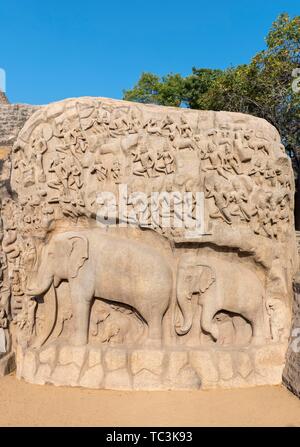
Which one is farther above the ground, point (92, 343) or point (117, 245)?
point (117, 245)

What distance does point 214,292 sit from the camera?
4816mm

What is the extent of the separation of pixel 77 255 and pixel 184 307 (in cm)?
138

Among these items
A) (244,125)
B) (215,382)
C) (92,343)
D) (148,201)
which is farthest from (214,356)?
(244,125)

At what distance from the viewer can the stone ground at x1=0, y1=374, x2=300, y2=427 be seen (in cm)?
392

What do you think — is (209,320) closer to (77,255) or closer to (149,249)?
(149,249)

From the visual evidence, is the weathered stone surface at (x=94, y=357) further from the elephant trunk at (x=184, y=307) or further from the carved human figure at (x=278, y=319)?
the carved human figure at (x=278, y=319)

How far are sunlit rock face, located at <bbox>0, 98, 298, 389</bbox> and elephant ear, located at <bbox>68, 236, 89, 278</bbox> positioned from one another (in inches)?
0.6

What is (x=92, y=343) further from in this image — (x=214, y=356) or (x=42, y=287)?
(x=214, y=356)

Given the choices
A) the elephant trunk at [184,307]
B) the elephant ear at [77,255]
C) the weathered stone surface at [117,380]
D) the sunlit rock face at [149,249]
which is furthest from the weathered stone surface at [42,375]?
the elephant trunk at [184,307]

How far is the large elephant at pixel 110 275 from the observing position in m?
4.68

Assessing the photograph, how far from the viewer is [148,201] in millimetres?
4859

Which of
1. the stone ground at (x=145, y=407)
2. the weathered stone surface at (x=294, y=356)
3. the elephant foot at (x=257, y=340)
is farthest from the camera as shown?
the elephant foot at (x=257, y=340)

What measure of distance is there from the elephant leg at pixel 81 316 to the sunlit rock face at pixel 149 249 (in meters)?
0.01

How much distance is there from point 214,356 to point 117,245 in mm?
1675
